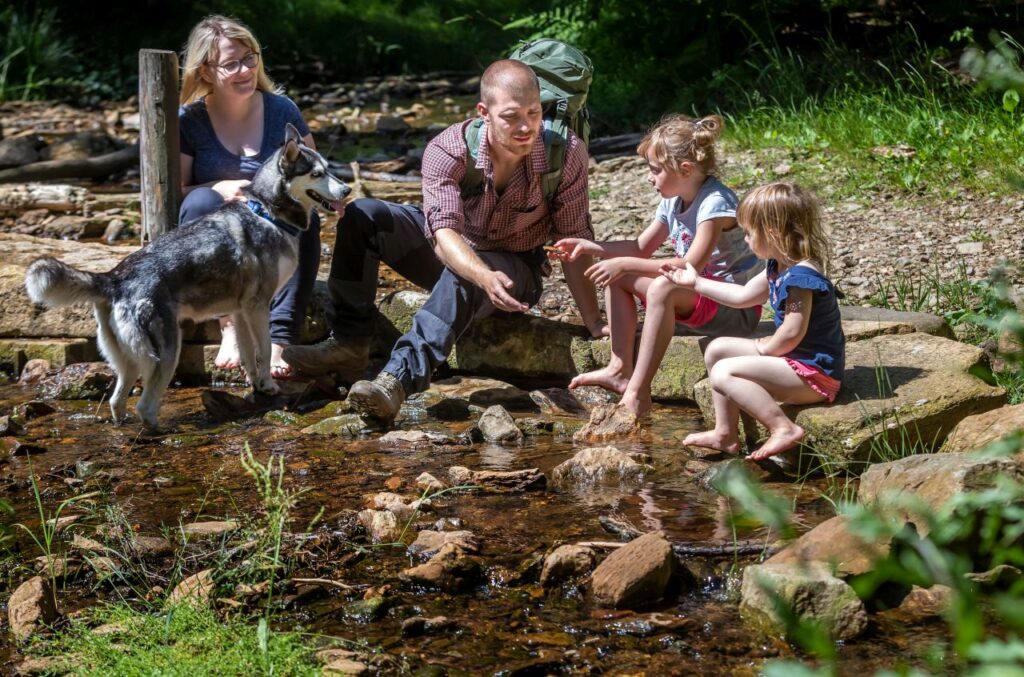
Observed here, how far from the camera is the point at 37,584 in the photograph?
3213mm

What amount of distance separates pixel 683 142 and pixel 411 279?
179 centimetres

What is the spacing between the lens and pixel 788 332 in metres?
4.28

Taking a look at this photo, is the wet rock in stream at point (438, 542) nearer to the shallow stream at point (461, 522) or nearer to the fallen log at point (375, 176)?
the shallow stream at point (461, 522)

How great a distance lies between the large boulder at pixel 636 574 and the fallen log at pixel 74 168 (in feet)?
29.4

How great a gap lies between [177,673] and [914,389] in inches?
116

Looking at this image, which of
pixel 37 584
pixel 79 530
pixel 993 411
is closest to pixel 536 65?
pixel 993 411

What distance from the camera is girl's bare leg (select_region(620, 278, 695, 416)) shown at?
4980 millimetres

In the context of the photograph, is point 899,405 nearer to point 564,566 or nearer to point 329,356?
point 564,566

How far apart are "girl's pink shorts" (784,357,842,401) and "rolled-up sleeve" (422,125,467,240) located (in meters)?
1.78

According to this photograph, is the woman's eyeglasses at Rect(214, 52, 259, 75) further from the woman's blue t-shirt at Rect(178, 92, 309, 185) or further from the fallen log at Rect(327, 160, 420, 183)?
the fallen log at Rect(327, 160, 420, 183)

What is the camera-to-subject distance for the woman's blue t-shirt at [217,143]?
6238mm

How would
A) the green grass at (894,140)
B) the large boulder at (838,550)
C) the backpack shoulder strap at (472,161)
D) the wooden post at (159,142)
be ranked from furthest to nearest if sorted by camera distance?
the green grass at (894,140) < the wooden post at (159,142) < the backpack shoulder strap at (472,161) < the large boulder at (838,550)

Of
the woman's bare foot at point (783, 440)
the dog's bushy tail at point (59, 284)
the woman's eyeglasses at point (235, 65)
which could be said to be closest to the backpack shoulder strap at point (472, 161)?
the woman's eyeglasses at point (235, 65)

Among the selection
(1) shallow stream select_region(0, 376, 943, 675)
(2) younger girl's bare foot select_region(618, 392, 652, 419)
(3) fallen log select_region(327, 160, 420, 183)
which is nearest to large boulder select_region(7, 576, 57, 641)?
(1) shallow stream select_region(0, 376, 943, 675)
